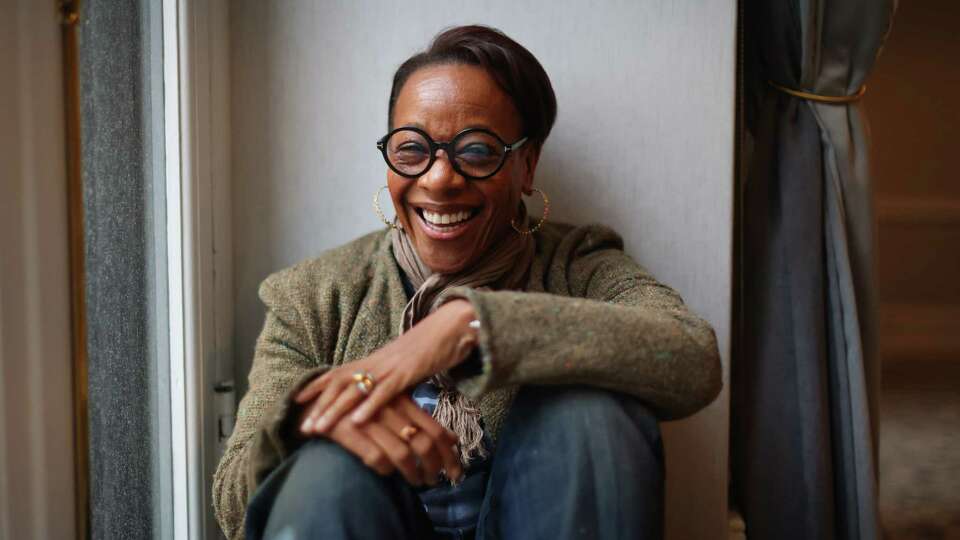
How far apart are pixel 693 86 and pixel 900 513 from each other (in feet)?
4.56

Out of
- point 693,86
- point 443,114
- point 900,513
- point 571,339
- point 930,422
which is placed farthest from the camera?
point 930,422

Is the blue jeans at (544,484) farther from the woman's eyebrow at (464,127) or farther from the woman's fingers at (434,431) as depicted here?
the woman's eyebrow at (464,127)

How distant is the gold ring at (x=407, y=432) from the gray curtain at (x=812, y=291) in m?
0.79

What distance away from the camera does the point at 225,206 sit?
1.49 metres

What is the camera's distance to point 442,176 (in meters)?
1.13

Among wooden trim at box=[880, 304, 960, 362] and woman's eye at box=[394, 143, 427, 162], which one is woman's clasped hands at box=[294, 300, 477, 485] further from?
wooden trim at box=[880, 304, 960, 362]

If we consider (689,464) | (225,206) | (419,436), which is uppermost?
(225,206)

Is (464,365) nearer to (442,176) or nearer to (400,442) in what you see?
(400,442)

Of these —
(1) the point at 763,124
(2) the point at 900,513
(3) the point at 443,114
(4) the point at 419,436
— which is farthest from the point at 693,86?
(2) the point at 900,513

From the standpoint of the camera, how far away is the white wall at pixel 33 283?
1.02 meters

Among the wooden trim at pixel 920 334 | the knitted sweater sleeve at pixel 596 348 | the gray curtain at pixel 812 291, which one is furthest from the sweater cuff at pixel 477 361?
the wooden trim at pixel 920 334

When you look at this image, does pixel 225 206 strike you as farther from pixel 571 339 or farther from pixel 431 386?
pixel 571 339

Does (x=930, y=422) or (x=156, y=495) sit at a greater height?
(x=156, y=495)

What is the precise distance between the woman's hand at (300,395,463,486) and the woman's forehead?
0.40 meters
